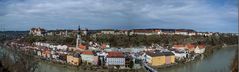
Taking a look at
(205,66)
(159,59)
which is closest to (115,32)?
(159,59)

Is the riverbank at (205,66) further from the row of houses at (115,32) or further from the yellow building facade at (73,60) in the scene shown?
the row of houses at (115,32)

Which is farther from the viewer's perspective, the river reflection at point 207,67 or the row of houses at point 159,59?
the row of houses at point 159,59

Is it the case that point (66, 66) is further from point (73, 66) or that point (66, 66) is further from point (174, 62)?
point (174, 62)

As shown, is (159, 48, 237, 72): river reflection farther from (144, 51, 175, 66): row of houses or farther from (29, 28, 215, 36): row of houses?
(29, 28, 215, 36): row of houses

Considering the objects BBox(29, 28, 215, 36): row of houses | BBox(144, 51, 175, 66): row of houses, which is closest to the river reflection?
BBox(144, 51, 175, 66): row of houses

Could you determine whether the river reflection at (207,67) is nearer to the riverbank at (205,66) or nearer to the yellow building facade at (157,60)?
the riverbank at (205,66)

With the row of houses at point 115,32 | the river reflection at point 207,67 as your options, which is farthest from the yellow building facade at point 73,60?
the row of houses at point 115,32

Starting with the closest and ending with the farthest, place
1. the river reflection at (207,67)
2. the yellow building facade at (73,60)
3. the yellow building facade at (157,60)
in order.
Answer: the river reflection at (207,67), the yellow building facade at (73,60), the yellow building facade at (157,60)

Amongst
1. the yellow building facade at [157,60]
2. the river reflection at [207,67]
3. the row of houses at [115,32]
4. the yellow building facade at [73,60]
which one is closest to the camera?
the river reflection at [207,67]

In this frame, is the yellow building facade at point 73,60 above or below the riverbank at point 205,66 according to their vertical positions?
above

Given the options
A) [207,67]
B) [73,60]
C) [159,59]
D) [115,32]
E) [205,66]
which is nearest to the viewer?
[207,67]

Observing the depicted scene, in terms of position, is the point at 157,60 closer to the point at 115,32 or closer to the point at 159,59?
the point at 159,59
